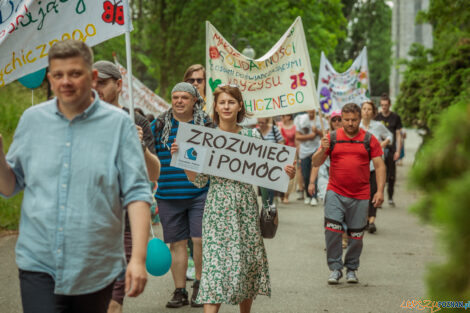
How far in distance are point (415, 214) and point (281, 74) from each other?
5810mm

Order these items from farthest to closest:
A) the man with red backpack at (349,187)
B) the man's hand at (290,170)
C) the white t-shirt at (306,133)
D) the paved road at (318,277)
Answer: the white t-shirt at (306,133) → the man with red backpack at (349,187) → the paved road at (318,277) → the man's hand at (290,170)

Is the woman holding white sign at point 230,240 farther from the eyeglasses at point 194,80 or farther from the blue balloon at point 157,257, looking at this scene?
the eyeglasses at point 194,80

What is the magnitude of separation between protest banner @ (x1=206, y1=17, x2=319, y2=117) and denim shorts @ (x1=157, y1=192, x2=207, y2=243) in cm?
177

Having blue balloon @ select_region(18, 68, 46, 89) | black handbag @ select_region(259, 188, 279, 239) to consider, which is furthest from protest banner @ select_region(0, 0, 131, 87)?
black handbag @ select_region(259, 188, 279, 239)

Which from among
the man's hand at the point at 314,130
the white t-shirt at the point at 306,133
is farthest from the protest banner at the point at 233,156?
the white t-shirt at the point at 306,133

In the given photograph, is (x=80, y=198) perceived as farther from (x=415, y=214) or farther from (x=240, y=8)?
(x=240, y=8)

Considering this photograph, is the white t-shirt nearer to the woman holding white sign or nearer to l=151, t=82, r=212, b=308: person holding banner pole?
l=151, t=82, r=212, b=308: person holding banner pole

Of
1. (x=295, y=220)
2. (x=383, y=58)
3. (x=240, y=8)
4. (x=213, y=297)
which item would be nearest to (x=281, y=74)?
(x=213, y=297)

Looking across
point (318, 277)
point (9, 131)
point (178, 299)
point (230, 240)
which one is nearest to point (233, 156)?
point (230, 240)

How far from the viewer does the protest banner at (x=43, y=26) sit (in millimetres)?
5125

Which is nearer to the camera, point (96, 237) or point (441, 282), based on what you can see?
point (441, 282)

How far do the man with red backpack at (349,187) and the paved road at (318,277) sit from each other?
319 millimetres

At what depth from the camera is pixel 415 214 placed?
7.08ft

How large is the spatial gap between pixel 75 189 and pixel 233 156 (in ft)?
8.29
